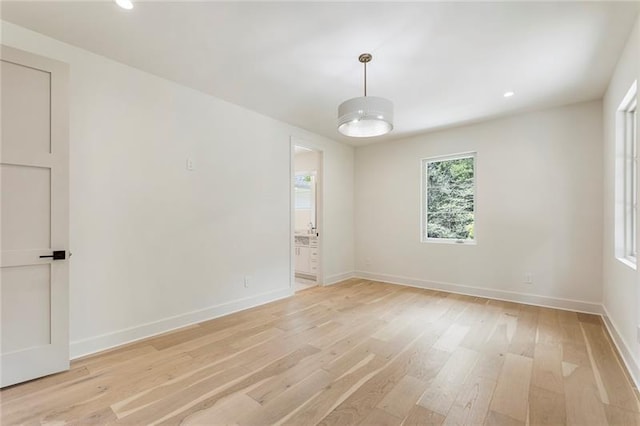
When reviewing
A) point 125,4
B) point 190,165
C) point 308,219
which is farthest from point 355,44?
point 308,219

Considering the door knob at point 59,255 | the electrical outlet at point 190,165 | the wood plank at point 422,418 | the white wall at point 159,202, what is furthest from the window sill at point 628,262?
the door knob at point 59,255

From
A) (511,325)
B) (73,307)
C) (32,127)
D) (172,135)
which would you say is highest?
(172,135)

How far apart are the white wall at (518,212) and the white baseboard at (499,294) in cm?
1

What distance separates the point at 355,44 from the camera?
241cm

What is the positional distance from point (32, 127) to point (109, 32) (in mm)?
950

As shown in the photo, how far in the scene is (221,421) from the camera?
5.60 feet

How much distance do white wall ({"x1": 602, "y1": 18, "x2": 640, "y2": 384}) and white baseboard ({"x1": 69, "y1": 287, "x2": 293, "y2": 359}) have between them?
12.1ft

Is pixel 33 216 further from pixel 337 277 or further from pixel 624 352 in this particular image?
pixel 624 352

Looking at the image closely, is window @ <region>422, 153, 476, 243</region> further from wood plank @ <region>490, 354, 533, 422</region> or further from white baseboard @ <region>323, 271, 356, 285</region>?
wood plank @ <region>490, 354, 533, 422</region>

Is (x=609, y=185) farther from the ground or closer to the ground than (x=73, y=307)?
farther from the ground

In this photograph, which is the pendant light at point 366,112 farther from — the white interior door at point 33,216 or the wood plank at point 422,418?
the white interior door at point 33,216

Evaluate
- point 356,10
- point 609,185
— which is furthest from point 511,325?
point 356,10

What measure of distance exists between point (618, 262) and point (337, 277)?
148 inches

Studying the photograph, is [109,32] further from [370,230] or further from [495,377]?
[370,230]
